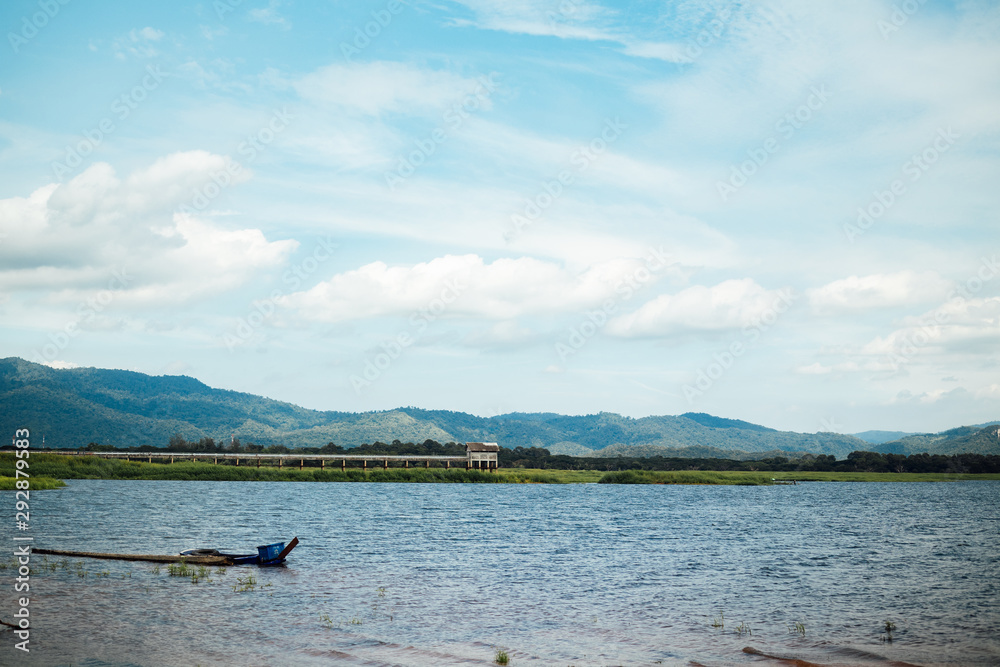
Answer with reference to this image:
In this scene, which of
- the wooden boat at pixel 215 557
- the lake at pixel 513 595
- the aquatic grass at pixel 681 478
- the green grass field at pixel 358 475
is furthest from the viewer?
the aquatic grass at pixel 681 478

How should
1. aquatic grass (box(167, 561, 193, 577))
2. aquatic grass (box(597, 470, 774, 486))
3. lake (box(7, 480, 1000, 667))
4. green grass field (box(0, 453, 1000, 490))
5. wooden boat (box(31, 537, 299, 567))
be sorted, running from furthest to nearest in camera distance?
aquatic grass (box(597, 470, 774, 486)), green grass field (box(0, 453, 1000, 490)), wooden boat (box(31, 537, 299, 567)), aquatic grass (box(167, 561, 193, 577)), lake (box(7, 480, 1000, 667))

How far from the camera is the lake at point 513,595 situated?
26344 mm

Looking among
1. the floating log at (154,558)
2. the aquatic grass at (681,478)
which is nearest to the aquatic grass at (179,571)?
the floating log at (154,558)

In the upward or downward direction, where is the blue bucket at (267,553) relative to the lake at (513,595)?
upward

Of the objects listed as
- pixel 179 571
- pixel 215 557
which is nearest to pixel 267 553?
pixel 215 557

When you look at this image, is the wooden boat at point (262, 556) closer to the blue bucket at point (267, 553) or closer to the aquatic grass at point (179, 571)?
the blue bucket at point (267, 553)

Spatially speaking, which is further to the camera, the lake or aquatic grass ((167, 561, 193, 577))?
aquatic grass ((167, 561, 193, 577))

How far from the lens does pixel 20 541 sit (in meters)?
49.2

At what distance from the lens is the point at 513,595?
36938mm

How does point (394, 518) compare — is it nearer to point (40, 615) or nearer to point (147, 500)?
point (147, 500)

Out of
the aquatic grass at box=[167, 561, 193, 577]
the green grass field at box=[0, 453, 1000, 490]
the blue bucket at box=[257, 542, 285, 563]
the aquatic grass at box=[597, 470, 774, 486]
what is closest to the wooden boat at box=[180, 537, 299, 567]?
the blue bucket at box=[257, 542, 285, 563]

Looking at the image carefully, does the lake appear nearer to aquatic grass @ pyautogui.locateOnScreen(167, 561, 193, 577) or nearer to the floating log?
aquatic grass @ pyautogui.locateOnScreen(167, 561, 193, 577)

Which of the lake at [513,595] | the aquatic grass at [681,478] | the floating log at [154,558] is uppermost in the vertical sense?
the floating log at [154,558]

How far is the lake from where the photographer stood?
1037 inches
